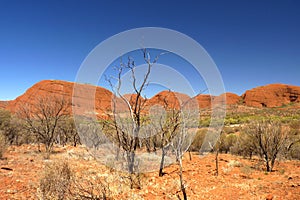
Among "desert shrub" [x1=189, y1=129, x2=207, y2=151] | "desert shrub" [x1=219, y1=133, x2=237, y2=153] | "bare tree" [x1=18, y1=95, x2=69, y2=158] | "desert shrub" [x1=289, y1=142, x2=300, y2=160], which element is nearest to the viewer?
"bare tree" [x1=18, y1=95, x2=69, y2=158]

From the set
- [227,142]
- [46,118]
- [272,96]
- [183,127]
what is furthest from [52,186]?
[272,96]

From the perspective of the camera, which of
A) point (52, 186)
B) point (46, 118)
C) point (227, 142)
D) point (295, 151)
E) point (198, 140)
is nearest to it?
point (52, 186)

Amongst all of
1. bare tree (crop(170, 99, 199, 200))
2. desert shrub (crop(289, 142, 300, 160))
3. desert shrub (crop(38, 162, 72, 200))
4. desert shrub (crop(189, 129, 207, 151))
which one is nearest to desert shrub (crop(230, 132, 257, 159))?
desert shrub (crop(289, 142, 300, 160))

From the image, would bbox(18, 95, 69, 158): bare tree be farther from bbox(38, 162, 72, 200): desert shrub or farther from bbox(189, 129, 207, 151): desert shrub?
bbox(189, 129, 207, 151): desert shrub

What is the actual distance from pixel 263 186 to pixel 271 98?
101640 mm

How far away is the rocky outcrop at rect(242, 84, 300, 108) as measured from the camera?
9400 centimetres

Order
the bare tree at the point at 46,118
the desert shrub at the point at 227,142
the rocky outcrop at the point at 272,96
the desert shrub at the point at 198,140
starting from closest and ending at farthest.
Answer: the bare tree at the point at 46,118
the desert shrub at the point at 227,142
the desert shrub at the point at 198,140
the rocky outcrop at the point at 272,96

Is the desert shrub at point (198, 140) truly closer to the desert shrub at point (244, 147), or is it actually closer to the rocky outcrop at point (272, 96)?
the desert shrub at point (244, 147)

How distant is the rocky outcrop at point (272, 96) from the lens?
9400cm

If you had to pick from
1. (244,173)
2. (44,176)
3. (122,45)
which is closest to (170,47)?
(122,45)

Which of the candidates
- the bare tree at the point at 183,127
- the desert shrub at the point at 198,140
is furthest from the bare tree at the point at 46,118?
the desert shrub at the point at 198,140

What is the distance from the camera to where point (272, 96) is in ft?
321

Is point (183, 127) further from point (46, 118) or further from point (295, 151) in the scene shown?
point (295, 151)

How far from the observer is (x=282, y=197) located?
627cm
